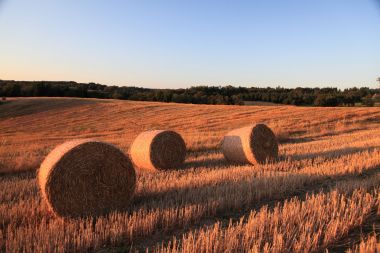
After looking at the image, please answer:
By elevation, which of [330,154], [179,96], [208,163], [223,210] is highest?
[179,96]

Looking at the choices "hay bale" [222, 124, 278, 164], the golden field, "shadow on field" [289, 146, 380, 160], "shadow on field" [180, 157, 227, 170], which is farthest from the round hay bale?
"shadow on field" [289, 146, 380, 160]

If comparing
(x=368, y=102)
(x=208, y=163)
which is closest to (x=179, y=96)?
(x=368, y=102)

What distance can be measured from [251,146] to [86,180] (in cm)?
575

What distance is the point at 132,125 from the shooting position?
87.7 feet

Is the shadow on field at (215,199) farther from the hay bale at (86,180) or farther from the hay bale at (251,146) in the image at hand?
the hay bale at (251,146)

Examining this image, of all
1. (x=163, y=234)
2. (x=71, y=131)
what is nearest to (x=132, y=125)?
(x=71, y=131)

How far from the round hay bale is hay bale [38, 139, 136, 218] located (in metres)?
3.76

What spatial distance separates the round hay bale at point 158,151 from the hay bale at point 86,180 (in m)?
3.76

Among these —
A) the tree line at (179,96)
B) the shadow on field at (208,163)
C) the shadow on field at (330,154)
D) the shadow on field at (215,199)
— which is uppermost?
the tree line at (179,96)

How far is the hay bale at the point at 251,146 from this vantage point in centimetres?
1143

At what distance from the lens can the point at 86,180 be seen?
6723 mm

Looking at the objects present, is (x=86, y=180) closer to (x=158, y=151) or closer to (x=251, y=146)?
(x=158, y=151)

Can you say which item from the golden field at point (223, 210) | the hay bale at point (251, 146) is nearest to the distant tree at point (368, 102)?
the golden field at point (223, 210)

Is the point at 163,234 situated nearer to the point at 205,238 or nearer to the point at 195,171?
the point at 205,238
